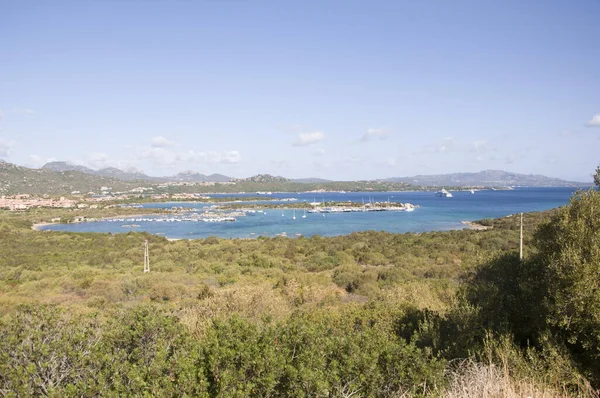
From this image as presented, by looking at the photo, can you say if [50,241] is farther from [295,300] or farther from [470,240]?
[470,240]

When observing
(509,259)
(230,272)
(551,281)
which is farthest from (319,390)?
(230,272)

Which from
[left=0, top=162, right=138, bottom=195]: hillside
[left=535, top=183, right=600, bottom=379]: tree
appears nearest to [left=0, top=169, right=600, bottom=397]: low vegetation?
[left=535, top=183, right=600, bottom=379]: tree

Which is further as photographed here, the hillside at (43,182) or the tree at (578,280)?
the hillside at (43,182)

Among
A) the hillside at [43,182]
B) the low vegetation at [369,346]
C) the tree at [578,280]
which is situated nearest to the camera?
the low vegetation at [369,346]

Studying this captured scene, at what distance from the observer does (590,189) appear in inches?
261

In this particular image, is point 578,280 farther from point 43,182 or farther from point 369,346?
point 43,182

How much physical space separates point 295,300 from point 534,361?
8997 millimetres

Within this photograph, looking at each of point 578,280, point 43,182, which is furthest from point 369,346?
point 43,182

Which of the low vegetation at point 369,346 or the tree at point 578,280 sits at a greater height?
the tree at point 578,280

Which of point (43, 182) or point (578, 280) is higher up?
point (43, 182)

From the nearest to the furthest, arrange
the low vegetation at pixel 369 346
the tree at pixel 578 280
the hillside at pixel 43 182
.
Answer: the low vegetation at pixel 369 346, the tree at pixel 578 280, the hillside at pixel 43 182

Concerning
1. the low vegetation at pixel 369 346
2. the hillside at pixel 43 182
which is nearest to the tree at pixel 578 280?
the low vegetation at pixel 369 346

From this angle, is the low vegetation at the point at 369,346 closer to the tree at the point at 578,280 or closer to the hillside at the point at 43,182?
the tree at the point at 578,280

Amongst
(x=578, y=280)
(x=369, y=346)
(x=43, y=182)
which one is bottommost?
(x=369, y=346)
